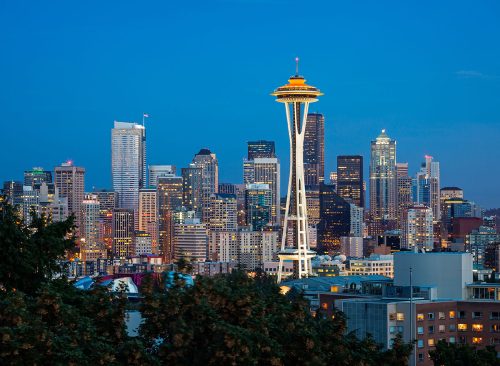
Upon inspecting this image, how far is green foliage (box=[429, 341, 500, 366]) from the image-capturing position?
4806 centimetres

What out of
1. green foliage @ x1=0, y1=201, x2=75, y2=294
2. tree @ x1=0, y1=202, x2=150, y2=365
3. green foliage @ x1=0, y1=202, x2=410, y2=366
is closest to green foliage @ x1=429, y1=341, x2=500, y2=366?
green foliage @ x1=0, y1=202, x2=410, y2=366

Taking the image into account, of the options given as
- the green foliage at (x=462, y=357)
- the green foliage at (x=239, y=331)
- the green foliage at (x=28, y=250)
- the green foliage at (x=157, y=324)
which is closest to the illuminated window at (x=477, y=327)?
the green foliage at (x=462, y=357)

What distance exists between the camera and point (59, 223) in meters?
31.8

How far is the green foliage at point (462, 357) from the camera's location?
158ft

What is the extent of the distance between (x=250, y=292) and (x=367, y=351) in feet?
9.83

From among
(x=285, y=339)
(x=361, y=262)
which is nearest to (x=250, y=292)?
(x=285, y=339)

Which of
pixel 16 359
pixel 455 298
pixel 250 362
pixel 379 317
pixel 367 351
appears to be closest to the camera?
pixel 16 359

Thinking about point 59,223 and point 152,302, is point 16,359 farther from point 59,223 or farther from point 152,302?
point 59,223

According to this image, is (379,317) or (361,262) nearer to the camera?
(379,317)

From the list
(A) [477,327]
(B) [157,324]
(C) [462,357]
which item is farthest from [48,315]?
(A) [477,327]

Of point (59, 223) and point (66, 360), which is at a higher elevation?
point (59, 223)

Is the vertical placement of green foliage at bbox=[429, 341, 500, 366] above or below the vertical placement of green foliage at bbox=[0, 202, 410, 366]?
below

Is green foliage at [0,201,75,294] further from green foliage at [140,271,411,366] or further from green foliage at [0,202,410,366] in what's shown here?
green foliage at [140,271,411,366]

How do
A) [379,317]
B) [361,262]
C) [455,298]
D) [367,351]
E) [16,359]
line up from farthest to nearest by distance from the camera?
[361,262], [455,298], [379,317], [367,351], [16,359]
